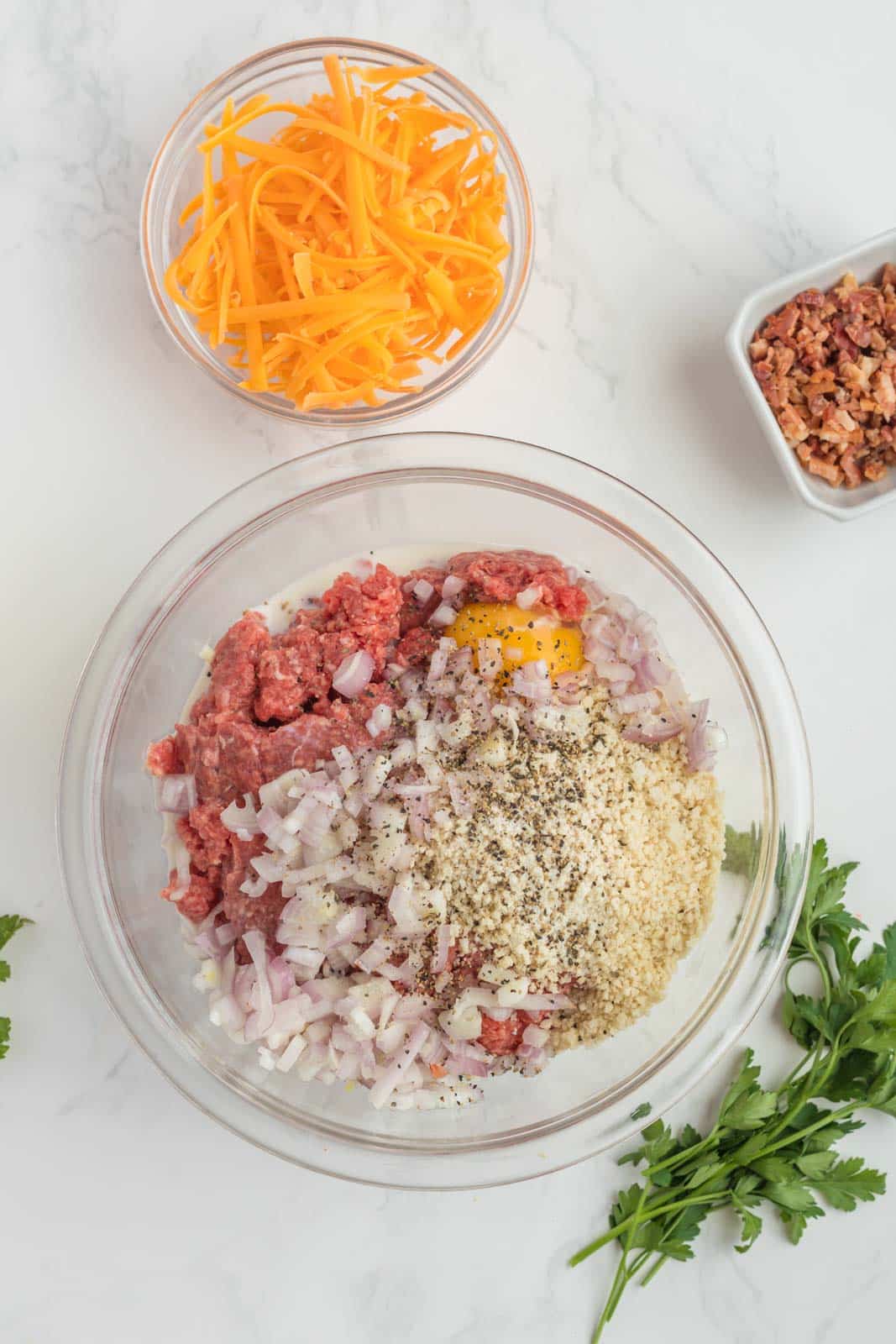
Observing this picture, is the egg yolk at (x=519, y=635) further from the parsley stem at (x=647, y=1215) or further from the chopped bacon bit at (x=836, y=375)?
the parsley stem at (x=647, y=1215)

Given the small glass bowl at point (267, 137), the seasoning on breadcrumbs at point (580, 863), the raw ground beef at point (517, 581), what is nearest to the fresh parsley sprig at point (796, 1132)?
the seasoning on breadcrumbs at point (580, 863)

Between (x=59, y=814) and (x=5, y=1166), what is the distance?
79 cm

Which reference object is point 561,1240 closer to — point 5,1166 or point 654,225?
point 5,1166

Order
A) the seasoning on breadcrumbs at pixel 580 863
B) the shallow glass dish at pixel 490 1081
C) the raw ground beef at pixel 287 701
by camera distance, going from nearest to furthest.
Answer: the seasoning on breadcrumbs at pixel 580 863, the raw ground beef at pixel 287 701, the shallow glass dish at pixel 490 1081

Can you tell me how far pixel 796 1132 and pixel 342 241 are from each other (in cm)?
198

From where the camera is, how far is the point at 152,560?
6.73 feet

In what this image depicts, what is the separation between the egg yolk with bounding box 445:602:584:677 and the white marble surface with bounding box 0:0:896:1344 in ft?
1.63

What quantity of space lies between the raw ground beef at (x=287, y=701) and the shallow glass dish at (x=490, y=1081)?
0.16m

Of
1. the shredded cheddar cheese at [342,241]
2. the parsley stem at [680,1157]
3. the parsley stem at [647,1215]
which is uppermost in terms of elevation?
the shredded cheddar cheese at [342,241]

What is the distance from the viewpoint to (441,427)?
7.47 feet

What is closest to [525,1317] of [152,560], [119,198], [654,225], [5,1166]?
[5,1166]

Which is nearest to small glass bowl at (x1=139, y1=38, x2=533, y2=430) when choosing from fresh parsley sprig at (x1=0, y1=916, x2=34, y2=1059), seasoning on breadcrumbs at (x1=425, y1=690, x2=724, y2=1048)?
seasoning on breadcrumbs at (x1=425, y1=690, x2=724, y2=1048)

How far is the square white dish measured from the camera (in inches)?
84.4

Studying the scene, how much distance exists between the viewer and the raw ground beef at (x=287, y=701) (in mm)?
1877
